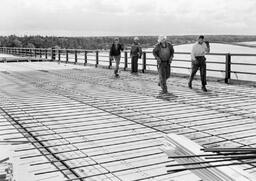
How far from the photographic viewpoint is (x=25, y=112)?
8.74 m

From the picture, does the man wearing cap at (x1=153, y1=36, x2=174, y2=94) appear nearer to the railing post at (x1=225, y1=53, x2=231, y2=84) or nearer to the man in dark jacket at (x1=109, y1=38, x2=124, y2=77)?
the railing post at (x1=225, y1=53, x2=231, y2=84)

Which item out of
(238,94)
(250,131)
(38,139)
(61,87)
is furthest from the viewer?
(61,87)

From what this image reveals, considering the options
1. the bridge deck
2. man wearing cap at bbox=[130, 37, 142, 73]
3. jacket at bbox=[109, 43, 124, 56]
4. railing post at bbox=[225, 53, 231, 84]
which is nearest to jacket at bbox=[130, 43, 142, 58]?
man wearing cap at bbox=[130, 37, 142, 73]

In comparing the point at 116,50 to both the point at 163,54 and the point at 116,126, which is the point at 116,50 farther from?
the point at 116,126

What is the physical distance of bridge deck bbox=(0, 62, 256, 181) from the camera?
16.0 feet

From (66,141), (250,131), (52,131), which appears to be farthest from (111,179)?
(250,131)

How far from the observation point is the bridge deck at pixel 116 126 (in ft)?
16.0

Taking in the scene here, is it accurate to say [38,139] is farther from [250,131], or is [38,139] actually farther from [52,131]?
[250,131]

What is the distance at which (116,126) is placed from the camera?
7.20 metres

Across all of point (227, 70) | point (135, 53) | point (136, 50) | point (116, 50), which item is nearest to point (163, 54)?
point (227, 70)

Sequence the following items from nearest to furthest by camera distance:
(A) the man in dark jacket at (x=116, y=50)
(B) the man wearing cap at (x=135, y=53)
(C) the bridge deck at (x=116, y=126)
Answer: (C) the bridge deck at (x=116, y=126)
(A) the man in dark jacket at (x=116, y=50)
(B) the man wearing cap at (x=135, y=53)

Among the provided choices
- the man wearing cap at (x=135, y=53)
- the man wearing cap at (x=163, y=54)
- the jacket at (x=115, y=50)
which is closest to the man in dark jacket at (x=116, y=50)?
the jacket at (x=115, y=50)

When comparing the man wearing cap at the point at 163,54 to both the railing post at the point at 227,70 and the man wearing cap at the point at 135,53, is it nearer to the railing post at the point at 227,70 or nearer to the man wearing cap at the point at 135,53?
the railing post at the point at 227,70

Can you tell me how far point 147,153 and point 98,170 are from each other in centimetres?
89
